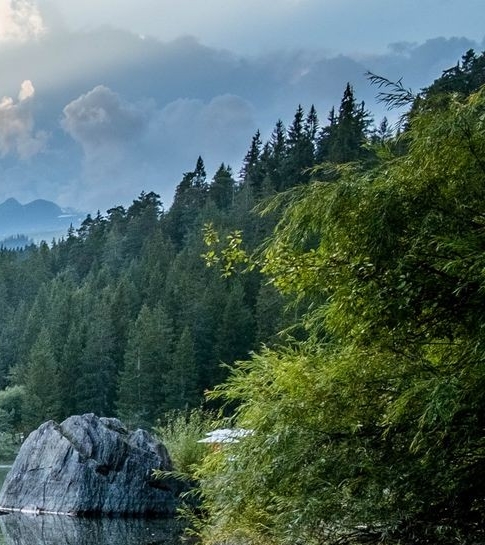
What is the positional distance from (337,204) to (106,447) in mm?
15999

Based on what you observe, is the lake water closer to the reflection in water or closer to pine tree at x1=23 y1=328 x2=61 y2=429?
the reflection in water

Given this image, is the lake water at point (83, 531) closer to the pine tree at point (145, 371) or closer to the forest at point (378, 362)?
the forest at point (378, 362)

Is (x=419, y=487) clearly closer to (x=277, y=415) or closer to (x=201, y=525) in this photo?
(x=277, y=415)

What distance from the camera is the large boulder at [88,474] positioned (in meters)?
18.6

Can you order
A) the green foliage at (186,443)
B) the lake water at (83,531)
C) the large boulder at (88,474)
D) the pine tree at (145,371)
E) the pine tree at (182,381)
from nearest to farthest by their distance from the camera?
the lake water at (83,531) → the large boulder at (88,474) → the green foliage at (186,443) → the pine tree at (182,381) → the pine tree at (145,371)

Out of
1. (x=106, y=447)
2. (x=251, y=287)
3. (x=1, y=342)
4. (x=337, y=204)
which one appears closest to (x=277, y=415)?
(x=337, y=204)

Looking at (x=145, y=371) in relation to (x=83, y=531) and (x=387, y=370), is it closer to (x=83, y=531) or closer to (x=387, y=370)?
(x=83, y=531)

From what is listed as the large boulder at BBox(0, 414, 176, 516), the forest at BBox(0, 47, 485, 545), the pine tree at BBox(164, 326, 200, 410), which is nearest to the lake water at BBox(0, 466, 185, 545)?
the large boulder at BBox(0, 414, 176, 516)

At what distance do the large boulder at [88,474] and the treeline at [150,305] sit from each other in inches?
612

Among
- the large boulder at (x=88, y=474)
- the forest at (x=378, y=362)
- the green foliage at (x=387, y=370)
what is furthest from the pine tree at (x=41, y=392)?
the green foliage at (x=387, y=370)

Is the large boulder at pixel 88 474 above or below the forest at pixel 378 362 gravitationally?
below

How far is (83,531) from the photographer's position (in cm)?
1566

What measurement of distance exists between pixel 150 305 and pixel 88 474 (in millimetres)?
47047

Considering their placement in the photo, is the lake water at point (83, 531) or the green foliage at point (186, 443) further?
the green foliage at point (186, 443)
